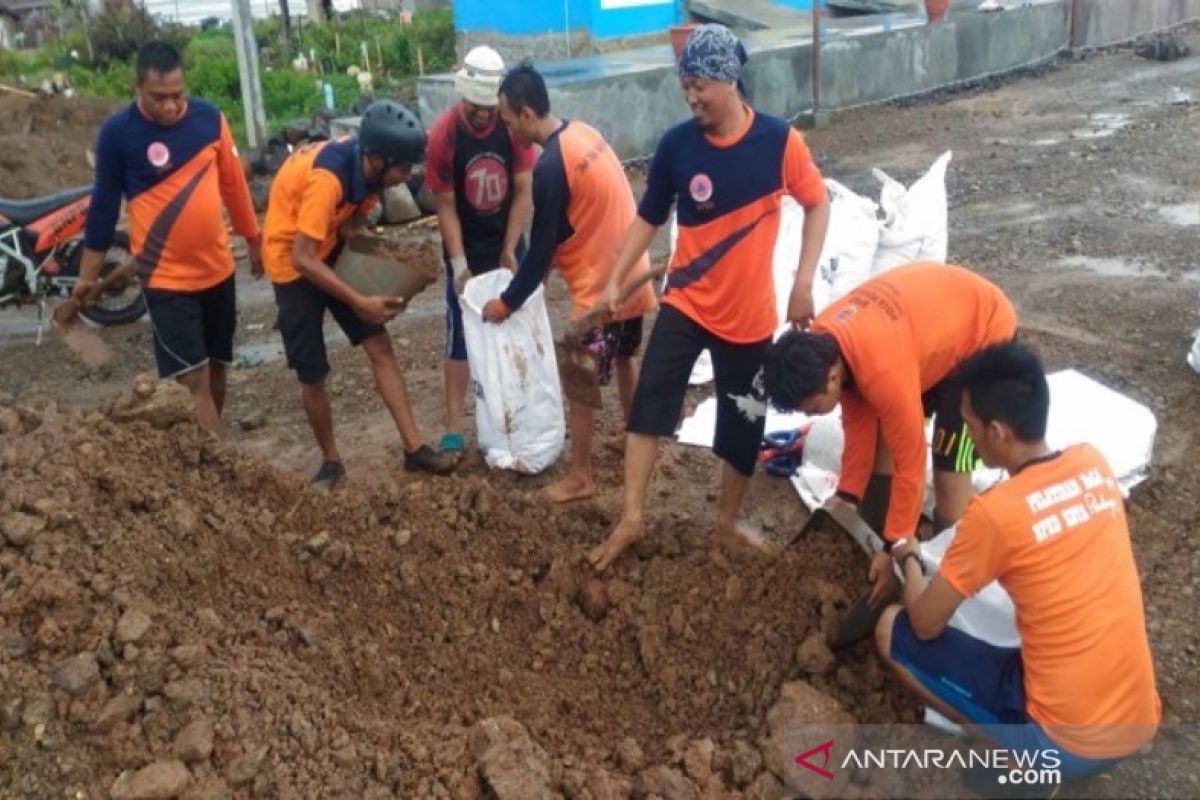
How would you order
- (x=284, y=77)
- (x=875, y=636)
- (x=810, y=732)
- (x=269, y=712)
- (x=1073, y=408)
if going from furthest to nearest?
(x=284, y=77) < (x=1073, y=408) < (x=875, y=636) < (x=810, y=732) < (x=269, y=712)

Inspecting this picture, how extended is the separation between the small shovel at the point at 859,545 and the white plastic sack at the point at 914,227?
1.96 metres

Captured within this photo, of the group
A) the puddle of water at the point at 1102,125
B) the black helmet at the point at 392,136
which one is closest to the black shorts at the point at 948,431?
the black helmet at the point at 392,136

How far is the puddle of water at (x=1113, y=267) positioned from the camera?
7.23 metres

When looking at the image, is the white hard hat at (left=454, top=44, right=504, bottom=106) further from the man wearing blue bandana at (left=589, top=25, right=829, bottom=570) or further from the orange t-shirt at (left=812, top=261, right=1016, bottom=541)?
the orange t-shirt at (left=812, top=261, right=1016, bottom=541)

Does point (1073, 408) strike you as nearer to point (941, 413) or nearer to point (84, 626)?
point (941, 413)

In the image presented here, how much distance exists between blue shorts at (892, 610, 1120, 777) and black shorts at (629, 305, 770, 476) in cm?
104

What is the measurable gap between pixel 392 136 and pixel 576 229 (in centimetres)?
74

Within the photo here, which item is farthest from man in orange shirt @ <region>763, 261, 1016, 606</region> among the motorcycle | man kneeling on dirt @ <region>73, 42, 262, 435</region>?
the motorcycle

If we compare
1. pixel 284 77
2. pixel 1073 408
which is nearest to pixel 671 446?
pixel 1073 408

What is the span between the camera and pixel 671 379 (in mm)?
4086

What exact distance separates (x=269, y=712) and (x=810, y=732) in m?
1.35

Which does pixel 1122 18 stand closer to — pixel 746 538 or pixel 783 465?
pixel 783 465

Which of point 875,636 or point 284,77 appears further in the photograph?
point 284,77

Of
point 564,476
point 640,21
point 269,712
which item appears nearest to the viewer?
point 269,712
